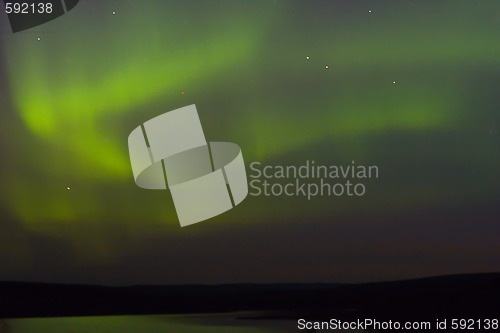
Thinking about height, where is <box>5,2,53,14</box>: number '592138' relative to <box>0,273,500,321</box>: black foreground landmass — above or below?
above

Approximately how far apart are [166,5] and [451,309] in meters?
1.77

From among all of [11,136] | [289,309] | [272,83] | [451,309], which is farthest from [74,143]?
[451,309]

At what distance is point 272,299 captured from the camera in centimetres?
198

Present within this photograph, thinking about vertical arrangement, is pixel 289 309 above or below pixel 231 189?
below

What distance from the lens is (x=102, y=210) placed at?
194 cm

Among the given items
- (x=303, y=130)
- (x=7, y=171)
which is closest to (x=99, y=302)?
(x=7, y=171)

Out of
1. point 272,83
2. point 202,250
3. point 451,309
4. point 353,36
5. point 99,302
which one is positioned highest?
point 353,36

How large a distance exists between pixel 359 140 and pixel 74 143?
3.92 ft

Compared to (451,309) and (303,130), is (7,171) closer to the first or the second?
(303,130)

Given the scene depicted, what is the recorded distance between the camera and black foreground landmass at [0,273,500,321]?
6.45ft

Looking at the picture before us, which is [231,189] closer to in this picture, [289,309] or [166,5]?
[289,309]

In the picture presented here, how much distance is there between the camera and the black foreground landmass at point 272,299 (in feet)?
6.45

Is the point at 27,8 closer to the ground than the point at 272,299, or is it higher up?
higher up

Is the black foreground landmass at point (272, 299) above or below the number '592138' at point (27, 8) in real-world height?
below
